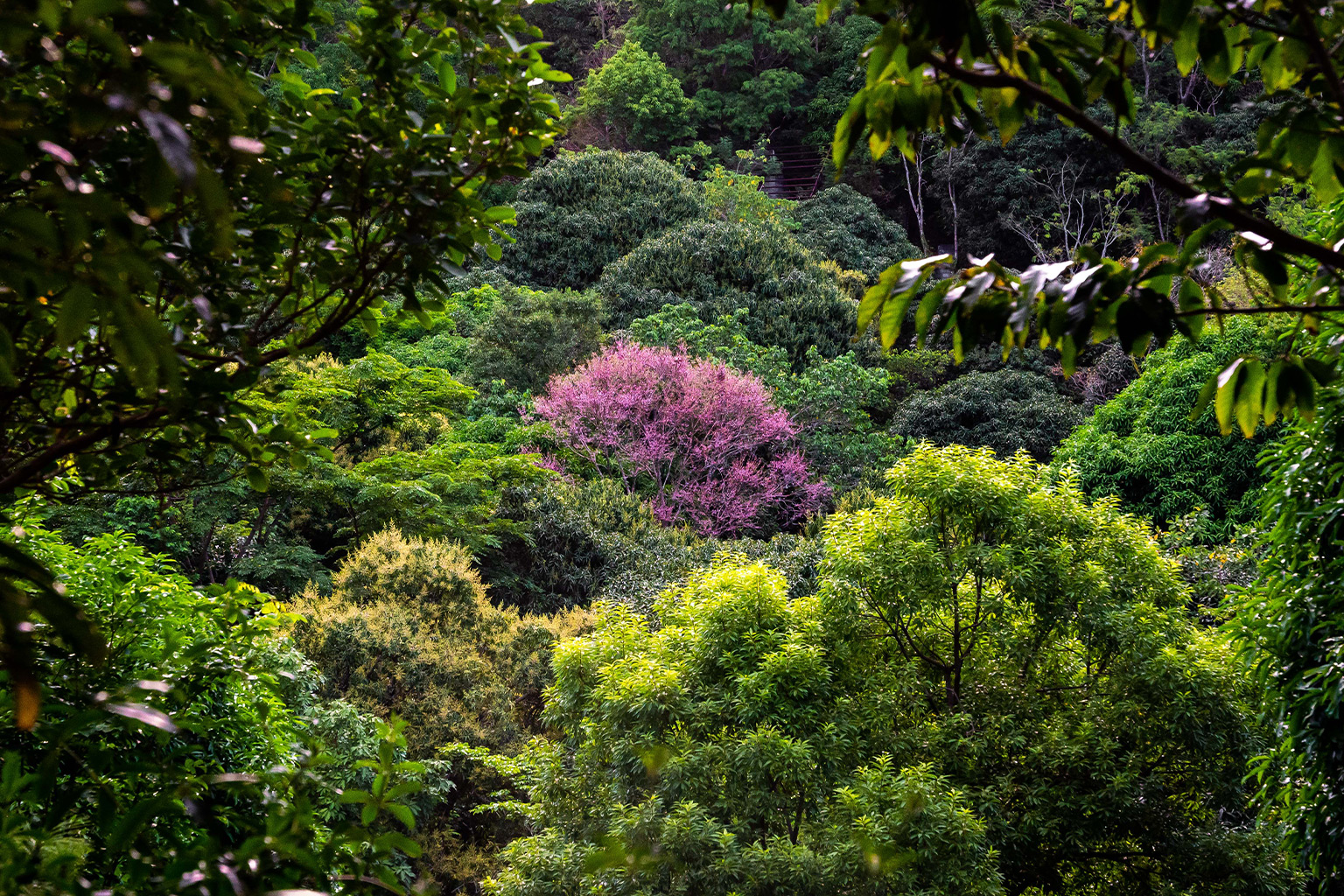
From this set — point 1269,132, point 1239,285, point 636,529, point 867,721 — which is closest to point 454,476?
point 636,529

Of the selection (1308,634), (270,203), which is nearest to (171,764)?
(270,203)

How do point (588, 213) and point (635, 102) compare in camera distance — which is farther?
point (635, 102)

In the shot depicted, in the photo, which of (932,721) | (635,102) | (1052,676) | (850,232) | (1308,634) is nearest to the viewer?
(1308,634)

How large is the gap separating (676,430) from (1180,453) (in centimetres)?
630

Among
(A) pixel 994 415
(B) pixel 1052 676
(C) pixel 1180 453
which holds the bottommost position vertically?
(B) pixel 1052 676

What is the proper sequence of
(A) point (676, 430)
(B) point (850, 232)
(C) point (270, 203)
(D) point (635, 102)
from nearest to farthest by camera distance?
1. (C) point (270, 203)
2. (A) point (676, 430)
3. (B) point (850, 232)
4. (D) point (635, 102)

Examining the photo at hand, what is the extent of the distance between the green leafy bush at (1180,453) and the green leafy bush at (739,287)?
20.3ft

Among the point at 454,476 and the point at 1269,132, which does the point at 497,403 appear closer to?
the point at 454,476

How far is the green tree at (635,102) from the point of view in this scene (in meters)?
23.7

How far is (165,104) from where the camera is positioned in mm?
715

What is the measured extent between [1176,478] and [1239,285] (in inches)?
165

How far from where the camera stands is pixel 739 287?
1719 cm

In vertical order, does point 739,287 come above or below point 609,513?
above

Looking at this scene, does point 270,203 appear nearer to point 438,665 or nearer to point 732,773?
point 732,773
